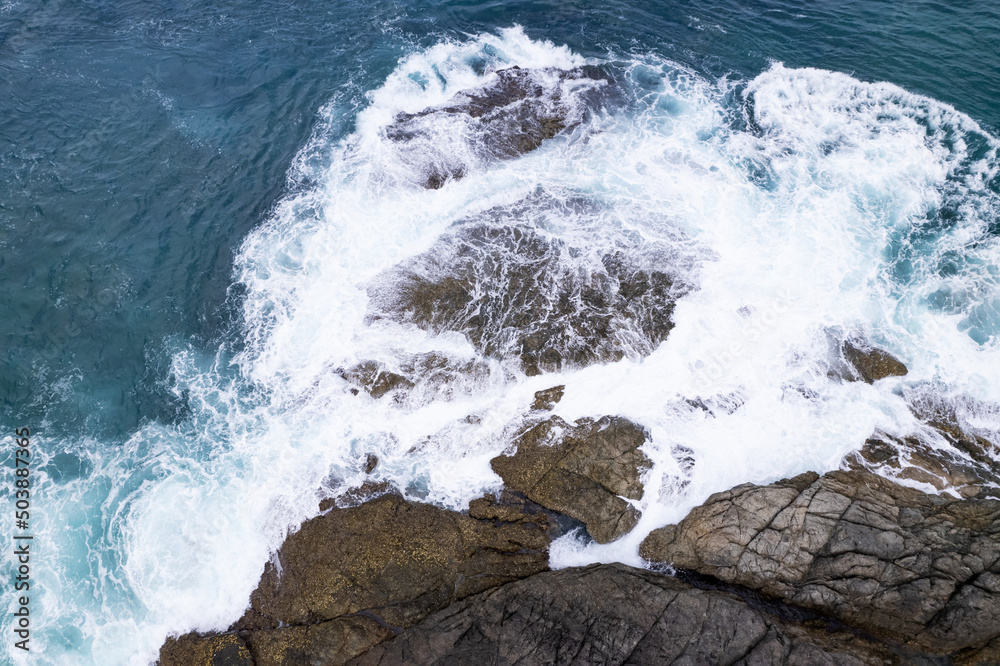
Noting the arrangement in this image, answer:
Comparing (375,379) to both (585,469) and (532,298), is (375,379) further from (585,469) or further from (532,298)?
(585,469)

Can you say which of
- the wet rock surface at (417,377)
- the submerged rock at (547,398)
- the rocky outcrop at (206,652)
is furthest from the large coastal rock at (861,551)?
the rocky outcrop at (206,652)

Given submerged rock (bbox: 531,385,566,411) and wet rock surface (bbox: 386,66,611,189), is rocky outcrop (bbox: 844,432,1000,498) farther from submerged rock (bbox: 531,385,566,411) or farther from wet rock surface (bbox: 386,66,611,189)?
wet rock surface (bbox: 386,66,611,189)

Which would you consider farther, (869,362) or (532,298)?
(532,298)

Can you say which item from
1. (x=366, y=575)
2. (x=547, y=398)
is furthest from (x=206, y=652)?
(x=547, y=398)

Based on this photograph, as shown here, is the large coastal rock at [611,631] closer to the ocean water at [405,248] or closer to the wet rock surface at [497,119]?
the ocean water at [405,248]

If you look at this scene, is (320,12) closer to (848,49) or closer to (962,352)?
(848,49)

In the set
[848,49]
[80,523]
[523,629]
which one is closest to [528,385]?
[523,629]

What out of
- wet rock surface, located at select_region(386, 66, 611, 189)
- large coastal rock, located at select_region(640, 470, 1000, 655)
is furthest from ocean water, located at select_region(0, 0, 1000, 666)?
large coastal rock, located at select_region(640, 470, 1000, 655)
